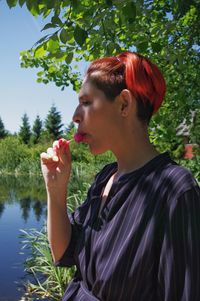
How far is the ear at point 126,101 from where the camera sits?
1238mm

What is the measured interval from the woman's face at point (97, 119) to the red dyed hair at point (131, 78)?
1.1 inches

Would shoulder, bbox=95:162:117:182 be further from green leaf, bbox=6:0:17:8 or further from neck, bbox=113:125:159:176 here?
green leaf, bbox=6:0:17:8

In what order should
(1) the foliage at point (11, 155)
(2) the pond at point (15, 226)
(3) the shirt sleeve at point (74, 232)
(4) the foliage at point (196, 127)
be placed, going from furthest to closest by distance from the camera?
1. (1) the foliage at point (11, 155)
2. (2) the pond at point (15, 226)
3. (4) the foliage at point (196, 127)
4. (3) the shirt sleeve at point (74, 232)

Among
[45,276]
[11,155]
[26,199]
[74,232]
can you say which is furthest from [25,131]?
[74,232]

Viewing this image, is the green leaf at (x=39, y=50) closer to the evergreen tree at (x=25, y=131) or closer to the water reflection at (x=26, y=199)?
the water reflection at (x=26, y=199)

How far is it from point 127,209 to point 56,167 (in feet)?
1.41

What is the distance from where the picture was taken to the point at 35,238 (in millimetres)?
5566

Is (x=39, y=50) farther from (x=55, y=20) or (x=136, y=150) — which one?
(x=136, y=150)

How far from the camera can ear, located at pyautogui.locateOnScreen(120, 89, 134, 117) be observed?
124cm

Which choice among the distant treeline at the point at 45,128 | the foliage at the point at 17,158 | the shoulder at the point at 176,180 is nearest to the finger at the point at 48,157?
the shoulder at the point at 176,180

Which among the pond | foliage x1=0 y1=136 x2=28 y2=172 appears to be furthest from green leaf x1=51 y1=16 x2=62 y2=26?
foliage x1=0 y1=136 x2=28 y2=172

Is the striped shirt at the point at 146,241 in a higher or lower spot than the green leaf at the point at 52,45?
lower

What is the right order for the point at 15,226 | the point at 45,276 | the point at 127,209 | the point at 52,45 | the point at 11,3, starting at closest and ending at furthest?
the point at 127,209 < the point at 11,3 < the point at 52,45 < the point at 45,276 < the point at 15,226

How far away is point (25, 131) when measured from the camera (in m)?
53.7
